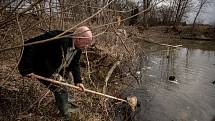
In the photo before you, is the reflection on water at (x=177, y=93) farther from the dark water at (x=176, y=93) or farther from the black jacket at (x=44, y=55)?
the black jacket at (x=44, y=55)

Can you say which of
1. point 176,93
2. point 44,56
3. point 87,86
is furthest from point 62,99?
point 176,93

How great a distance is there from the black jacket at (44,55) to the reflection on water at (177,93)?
122 inches

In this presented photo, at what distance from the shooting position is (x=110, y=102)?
6.93m

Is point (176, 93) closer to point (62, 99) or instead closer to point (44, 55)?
point (62, 99)

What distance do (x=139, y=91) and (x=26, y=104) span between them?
444 cm

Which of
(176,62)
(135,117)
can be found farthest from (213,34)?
(135,117)

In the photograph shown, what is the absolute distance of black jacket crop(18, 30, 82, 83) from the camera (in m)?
4.01

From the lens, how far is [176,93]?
916 cm

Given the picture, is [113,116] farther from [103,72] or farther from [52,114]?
[103,72]

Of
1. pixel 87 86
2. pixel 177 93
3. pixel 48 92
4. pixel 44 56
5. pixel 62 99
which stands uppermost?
pixel 44 56

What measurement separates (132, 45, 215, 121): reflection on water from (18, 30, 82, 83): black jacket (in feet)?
10.2

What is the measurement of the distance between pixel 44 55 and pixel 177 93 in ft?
19.0

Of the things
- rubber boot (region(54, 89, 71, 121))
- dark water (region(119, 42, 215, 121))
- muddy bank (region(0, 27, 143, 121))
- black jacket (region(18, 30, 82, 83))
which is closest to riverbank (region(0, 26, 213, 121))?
muddy bank (region(0, 27, 143, 121))

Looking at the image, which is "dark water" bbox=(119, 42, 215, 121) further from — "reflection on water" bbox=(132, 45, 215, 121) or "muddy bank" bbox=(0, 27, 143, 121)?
"muddy bank" bbox=(0, 27, 143, 121)
